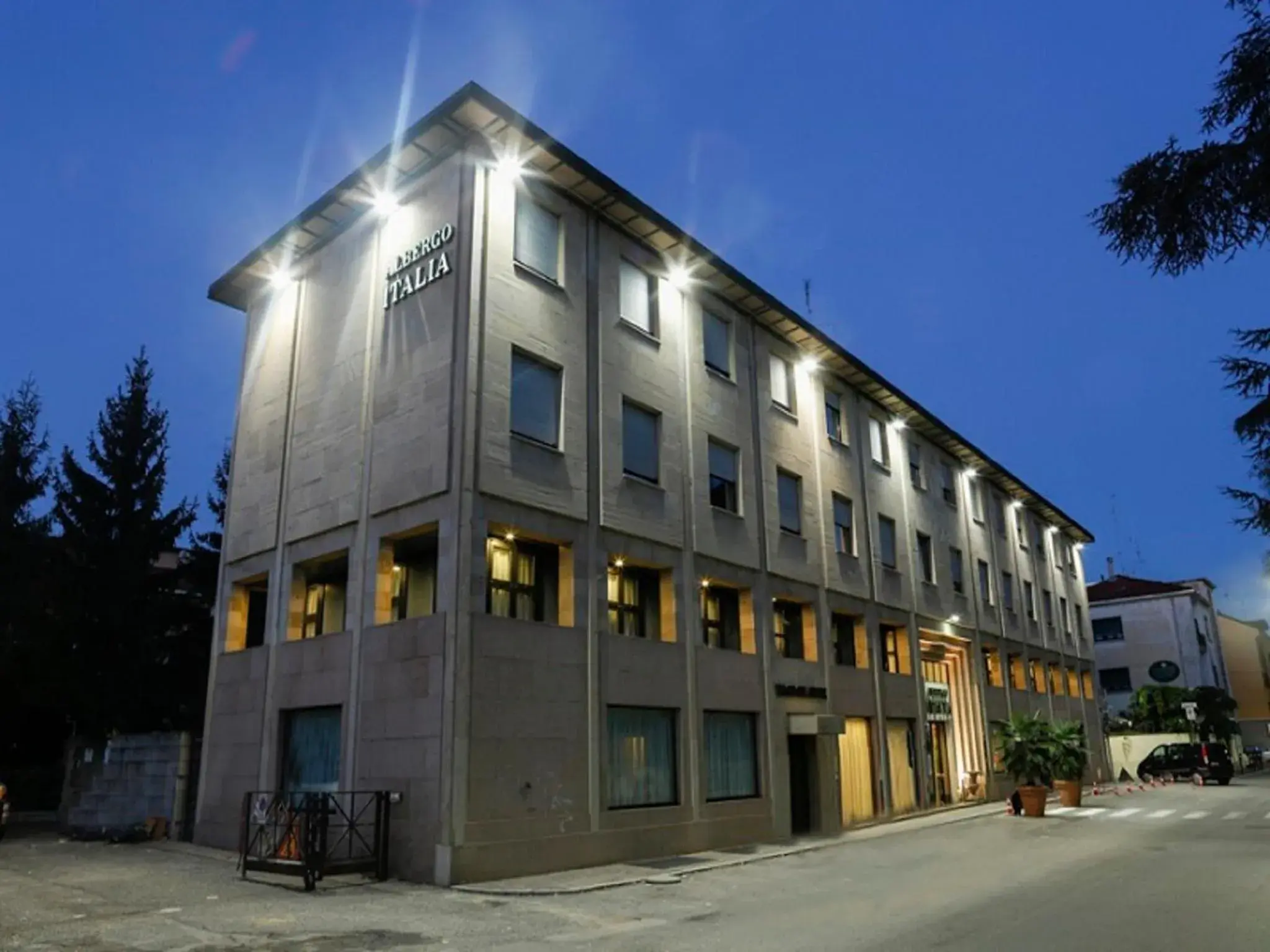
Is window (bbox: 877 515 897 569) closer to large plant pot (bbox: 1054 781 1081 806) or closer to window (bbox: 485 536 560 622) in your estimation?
large plant pot (bbox: 1054 781 1081 806)

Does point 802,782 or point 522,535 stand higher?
point 522,535

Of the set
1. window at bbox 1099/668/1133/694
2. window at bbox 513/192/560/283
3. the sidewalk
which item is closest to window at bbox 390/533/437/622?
the sidewalk

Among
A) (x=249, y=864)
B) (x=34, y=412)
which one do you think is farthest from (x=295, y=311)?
(x=34, y=412)

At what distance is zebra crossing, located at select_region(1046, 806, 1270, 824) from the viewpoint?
73.5 ft

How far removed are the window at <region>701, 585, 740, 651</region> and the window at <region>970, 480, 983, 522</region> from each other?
17.7 metres

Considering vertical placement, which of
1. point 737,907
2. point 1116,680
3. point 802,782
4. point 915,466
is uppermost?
point 915,466

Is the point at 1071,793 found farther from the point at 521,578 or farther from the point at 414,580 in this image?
the point at 414,580

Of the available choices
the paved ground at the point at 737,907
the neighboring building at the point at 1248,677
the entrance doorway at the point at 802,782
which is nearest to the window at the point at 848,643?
the entrance doorway at the point at 802,782

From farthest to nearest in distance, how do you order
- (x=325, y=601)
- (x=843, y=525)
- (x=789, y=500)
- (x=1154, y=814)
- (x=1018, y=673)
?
(x=1018, y=673)
(x=843, y=525)
(x=1154, y=814)
(x=789, y=500)
(x=325, y=601)

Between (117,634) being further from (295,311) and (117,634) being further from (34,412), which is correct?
(295,311)

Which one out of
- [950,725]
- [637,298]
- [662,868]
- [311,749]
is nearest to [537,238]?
[637,298]

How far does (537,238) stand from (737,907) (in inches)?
472

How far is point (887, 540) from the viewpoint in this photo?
93.0 ft

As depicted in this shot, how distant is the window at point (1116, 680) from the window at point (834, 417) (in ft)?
156
